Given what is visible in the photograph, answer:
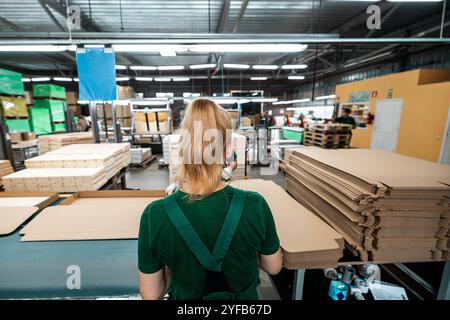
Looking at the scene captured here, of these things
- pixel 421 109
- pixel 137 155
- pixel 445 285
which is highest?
pixel 421 109

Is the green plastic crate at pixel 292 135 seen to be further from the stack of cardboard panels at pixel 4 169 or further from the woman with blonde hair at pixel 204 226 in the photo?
the woman with blonde hair at pixel 204 226

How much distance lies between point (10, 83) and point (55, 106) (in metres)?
2.68

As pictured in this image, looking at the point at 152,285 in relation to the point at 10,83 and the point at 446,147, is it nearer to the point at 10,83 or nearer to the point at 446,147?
the point at 446,147

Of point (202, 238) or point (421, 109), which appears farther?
point (421, 109)

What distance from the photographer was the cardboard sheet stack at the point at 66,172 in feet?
8.73

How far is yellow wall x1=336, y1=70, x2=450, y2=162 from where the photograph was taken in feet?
20.9

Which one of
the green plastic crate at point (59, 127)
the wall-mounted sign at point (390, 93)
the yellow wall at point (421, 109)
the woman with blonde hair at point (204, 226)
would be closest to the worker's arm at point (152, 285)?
the woman with blonde hair at point (204, 226)

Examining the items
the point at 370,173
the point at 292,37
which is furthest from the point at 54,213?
the point at 292,37

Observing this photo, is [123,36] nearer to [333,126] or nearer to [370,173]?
[370,173]

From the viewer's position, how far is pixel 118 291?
1285 mm

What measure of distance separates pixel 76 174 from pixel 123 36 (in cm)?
230

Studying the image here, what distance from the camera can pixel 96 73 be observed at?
11.9ft

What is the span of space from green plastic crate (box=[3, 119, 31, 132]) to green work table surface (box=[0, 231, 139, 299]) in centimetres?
834

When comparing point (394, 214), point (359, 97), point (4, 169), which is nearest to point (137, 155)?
point (4, 169)
